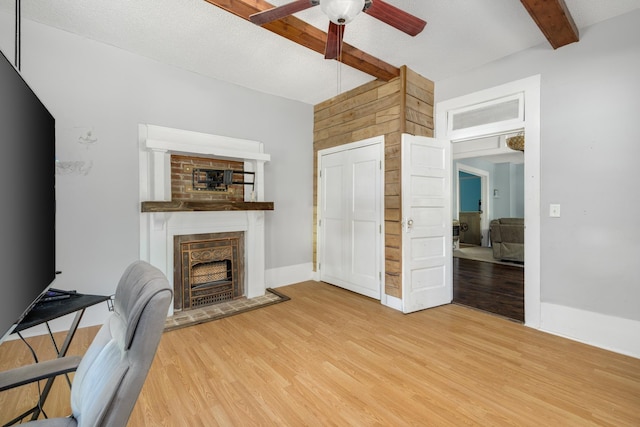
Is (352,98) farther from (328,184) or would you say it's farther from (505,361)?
(505,361)

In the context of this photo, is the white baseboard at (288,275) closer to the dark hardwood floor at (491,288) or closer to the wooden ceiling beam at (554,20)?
the dark hardwood floor at (491,288)

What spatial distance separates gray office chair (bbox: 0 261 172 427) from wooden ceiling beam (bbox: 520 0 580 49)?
9.57 ft

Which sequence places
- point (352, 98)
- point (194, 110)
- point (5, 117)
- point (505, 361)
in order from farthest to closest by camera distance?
point (352, 98) < point (194, 110) < point (505, 361) < point (5, 117)

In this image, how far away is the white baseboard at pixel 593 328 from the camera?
87.9 inches

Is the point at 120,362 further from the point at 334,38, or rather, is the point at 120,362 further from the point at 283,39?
the point at 283,39

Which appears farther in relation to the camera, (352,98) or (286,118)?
(286,118)

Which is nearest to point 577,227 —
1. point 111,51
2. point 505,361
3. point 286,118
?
point 505,361

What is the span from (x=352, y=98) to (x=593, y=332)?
138 inches

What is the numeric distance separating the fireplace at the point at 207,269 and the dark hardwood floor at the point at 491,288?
2824 millimetres

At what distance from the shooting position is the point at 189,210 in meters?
3.02

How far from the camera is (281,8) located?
174 cm

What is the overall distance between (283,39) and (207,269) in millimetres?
2653

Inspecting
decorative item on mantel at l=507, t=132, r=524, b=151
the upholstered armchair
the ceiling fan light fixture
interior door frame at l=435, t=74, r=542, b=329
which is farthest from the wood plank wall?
the upholstered armchair

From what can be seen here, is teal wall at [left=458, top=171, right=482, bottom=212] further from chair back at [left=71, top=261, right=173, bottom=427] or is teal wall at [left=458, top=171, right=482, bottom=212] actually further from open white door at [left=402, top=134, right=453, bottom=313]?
chair back at [left=71, top=261, right=173, bottom=427]
